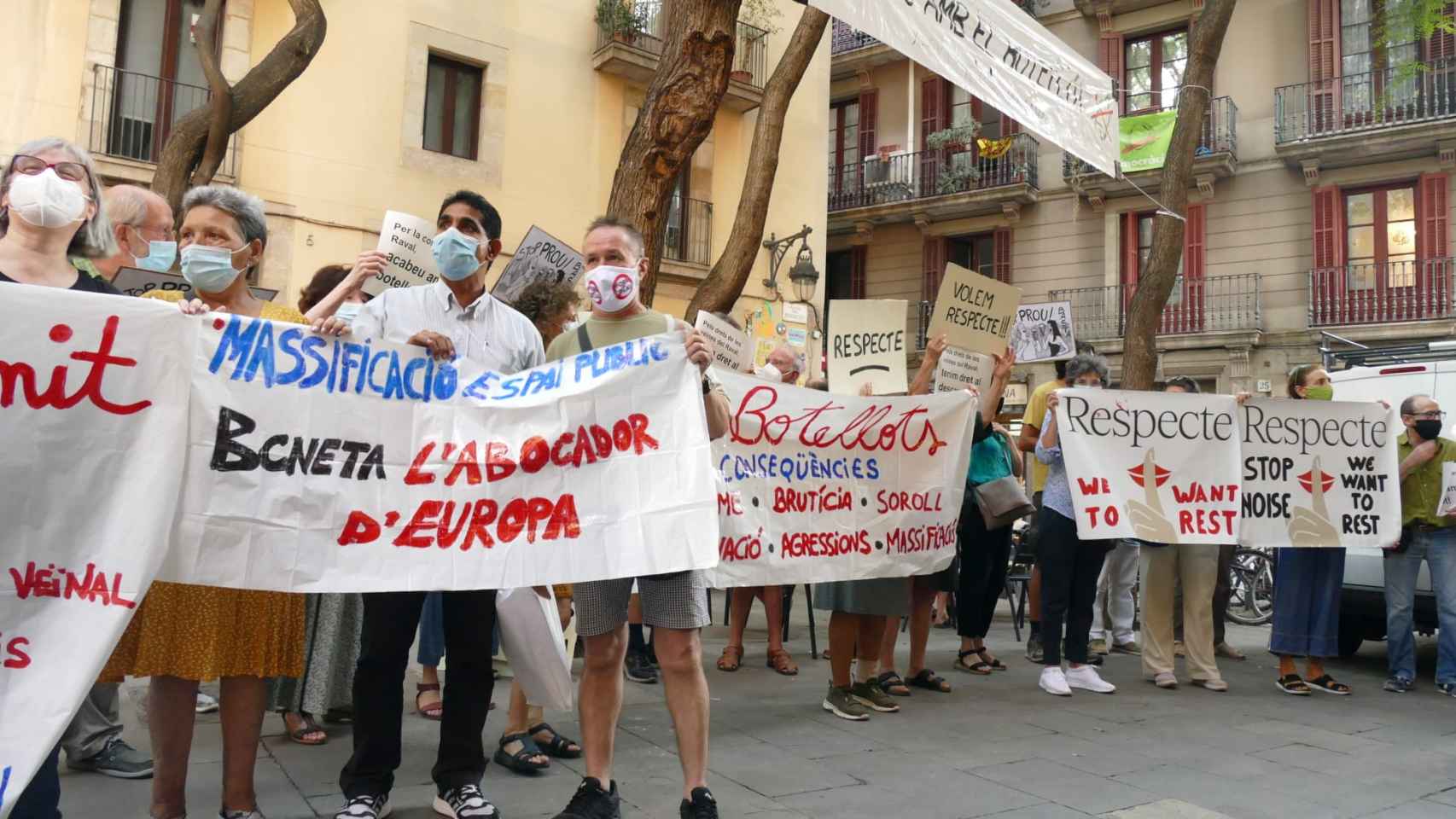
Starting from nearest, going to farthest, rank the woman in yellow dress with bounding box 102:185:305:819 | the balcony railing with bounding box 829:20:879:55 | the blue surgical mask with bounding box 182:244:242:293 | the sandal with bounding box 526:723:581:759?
the woman in yellow dress with bounding box 102:185:305:819, the blue surgical mask with bounding box 182:244:242:293, the sandal with bounding box 526:723:581:759, the balcony railing with bounding box 829:20:879:55

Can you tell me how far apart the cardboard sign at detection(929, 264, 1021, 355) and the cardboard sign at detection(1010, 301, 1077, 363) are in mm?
3054

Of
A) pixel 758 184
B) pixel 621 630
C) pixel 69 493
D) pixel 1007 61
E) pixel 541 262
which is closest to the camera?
pixel 69 493

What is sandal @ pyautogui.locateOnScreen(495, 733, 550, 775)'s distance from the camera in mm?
3781

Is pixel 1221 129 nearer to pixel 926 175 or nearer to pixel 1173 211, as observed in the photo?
pixel 926 175

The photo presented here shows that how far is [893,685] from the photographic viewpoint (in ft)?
18.6

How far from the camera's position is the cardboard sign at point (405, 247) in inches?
202

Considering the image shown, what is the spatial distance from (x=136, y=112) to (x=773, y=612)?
11.2 m

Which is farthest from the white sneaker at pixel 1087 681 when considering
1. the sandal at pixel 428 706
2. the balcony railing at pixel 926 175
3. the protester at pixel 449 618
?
the balcony railing at pixel 926 175

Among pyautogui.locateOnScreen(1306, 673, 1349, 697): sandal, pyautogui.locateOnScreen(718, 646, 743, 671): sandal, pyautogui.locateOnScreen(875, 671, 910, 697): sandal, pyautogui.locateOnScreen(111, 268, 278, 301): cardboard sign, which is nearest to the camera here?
pyautogui.locateOnScreen(111, 268, 278, 301): cardboard sign

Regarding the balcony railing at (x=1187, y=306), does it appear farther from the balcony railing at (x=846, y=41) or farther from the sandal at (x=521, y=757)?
the sandal at (x=521, y=757)

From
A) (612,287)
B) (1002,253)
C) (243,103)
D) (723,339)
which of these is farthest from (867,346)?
(1002,253)

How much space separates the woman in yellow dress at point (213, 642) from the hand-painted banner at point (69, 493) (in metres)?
0.26

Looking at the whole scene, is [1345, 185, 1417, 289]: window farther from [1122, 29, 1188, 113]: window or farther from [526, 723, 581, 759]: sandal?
[526, 723, 581, 759]: sandal

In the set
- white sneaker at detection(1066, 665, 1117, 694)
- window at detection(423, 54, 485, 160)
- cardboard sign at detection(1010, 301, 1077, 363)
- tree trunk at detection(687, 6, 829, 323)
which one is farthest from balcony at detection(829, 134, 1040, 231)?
white sneaker at detection(1066, 665, 1117, 694)
